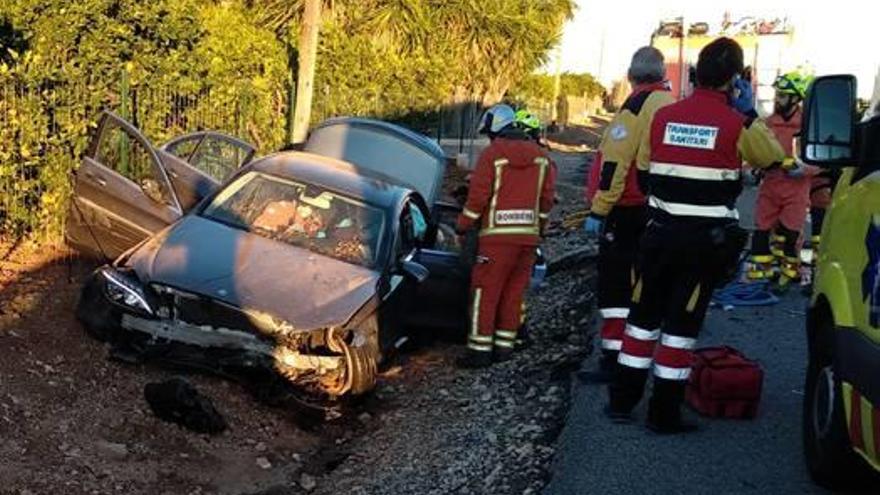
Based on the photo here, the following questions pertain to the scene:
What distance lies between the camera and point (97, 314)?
586 cm

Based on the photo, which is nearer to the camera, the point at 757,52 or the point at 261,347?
the point at 261,347

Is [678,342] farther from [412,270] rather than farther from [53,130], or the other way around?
[53,130]

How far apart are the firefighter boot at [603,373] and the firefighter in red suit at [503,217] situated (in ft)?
3.08

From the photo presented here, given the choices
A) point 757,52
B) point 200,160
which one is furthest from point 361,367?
point 757,52

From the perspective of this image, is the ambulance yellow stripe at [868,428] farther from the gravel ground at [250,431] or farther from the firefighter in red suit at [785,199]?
the firefighter in red suit at [785,199]

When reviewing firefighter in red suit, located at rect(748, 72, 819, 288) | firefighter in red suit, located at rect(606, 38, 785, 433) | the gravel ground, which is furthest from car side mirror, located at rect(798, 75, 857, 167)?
firefighter in red suit, located at rect(748, 72, 819, 288)

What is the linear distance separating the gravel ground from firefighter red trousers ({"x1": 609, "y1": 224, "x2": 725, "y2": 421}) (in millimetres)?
694

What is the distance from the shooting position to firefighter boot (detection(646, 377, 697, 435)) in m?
4.95

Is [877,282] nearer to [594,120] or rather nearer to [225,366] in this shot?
[225,366]

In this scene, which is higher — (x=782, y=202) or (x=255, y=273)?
(x=782, y=202)

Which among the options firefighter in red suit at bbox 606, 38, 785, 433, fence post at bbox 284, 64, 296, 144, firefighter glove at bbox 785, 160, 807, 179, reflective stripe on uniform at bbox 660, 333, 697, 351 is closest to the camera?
firefighter in red suit at bbox 606, 38, 785, 433

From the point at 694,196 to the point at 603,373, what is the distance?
189 cm

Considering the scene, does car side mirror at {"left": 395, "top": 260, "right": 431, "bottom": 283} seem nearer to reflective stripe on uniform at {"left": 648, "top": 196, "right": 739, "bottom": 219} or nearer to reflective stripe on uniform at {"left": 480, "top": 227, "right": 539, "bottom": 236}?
reflective stripe on uniform at {"left": 480, "top": 227, "right": 539, "bottom": 236}

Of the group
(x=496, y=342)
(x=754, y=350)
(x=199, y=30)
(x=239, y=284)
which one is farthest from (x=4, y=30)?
(x=754, y=350)
